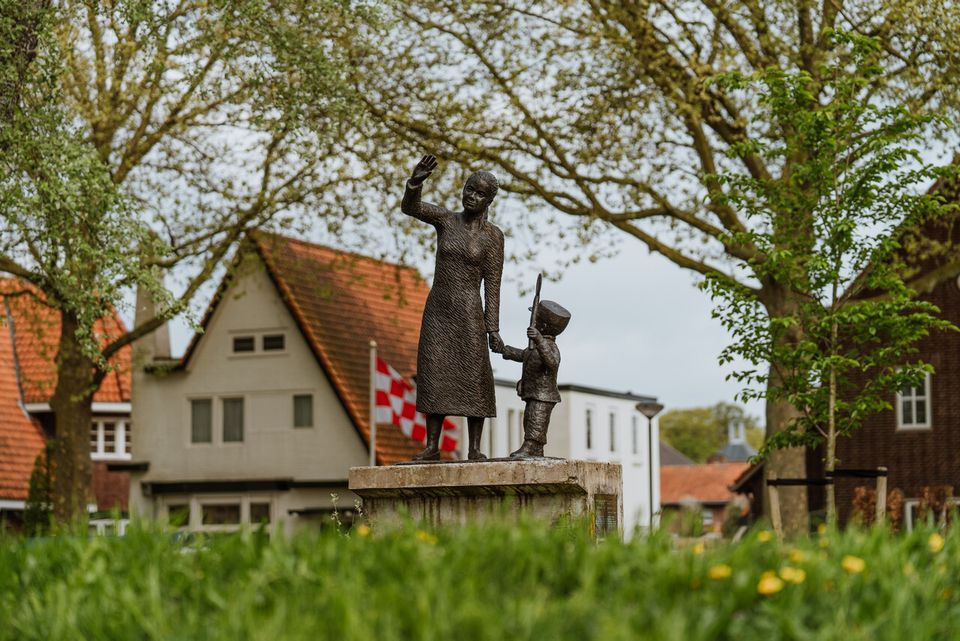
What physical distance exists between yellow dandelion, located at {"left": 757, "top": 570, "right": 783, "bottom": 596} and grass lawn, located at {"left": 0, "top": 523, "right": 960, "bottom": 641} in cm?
2

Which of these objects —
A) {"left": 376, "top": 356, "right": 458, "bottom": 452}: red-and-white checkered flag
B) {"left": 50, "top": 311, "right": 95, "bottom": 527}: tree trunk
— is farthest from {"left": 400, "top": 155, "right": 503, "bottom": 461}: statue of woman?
{"left": 376, "top": 356, "right": 458, "bottom": 452}: red-and-white checkered flag

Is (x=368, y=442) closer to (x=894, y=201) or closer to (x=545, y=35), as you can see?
(x=545, y=35)

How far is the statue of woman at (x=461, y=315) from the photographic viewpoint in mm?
11609

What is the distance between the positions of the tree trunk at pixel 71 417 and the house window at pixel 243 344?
11.6 metres

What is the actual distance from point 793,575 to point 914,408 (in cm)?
3615

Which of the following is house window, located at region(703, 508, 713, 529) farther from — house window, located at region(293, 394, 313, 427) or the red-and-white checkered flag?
house window, located at region(293, 394, 313, 427)

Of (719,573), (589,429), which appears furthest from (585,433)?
(719,573)

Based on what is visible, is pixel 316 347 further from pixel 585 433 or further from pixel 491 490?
pixel 491 490

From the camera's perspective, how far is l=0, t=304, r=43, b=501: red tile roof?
4088 cm

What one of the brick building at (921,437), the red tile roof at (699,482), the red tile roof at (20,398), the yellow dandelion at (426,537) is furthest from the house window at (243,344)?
the red tile roof at (699,482)

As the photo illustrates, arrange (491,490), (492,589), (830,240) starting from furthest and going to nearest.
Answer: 1. (830,240)
2. (491,490)
3. (492,589)

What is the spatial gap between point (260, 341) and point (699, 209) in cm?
1776

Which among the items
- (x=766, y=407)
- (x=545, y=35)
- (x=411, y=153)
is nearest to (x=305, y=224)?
(x=411, y=153)

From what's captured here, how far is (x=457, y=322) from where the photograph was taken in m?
11.6
